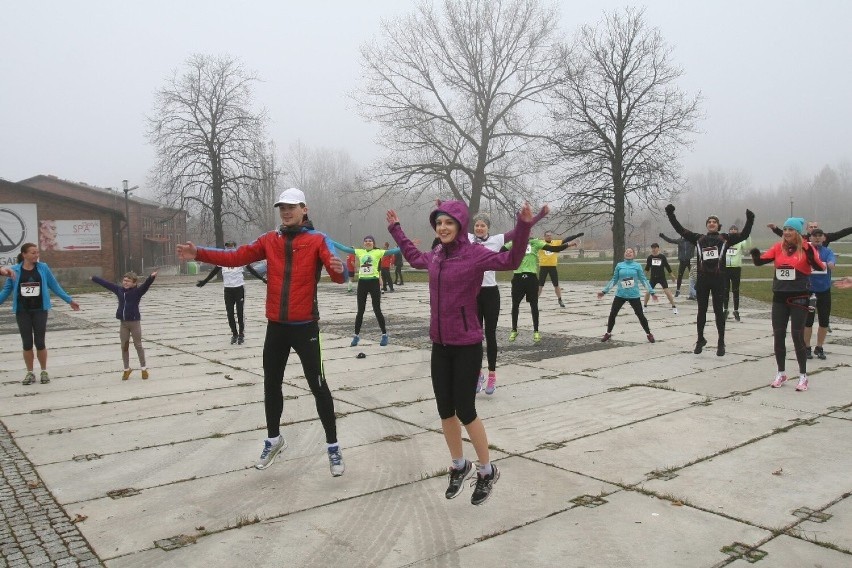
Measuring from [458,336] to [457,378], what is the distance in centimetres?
29

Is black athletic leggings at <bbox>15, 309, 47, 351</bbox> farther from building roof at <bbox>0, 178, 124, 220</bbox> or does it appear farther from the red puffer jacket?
building roof at <bbox>0, 178, 124, 220</bbox>

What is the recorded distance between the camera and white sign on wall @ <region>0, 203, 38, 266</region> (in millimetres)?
42500

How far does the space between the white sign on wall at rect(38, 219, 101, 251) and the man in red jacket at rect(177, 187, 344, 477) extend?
43.8 meters

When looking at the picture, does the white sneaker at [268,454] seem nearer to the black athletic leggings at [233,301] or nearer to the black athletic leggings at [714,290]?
the black athletic leggings at [714,290]

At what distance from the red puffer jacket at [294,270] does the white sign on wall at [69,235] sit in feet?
144

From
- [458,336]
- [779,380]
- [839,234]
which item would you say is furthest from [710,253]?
[458,336]

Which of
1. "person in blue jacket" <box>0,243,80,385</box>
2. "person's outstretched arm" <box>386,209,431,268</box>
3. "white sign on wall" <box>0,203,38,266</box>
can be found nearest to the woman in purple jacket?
"person's outstretched arm" <box>386,209,431,268</box>

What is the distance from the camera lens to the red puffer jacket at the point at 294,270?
5.48 metres

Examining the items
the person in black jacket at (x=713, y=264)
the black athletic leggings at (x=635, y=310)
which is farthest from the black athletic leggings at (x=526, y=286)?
the person in black jacket at (x=713, y=264)

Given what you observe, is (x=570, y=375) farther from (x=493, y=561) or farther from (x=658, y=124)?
(x=658, y=124)

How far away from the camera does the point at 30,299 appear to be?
382 inches

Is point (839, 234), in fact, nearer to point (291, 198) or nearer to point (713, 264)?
point (713, 264)

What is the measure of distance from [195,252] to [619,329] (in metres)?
10.1

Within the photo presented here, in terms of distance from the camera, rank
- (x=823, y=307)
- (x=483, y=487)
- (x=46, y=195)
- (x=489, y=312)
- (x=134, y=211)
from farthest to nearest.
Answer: (x=134, y=211) < (x=46, y=195) < (x=823, y=307) < (x=489, y=312) < (x=483, y=487)
